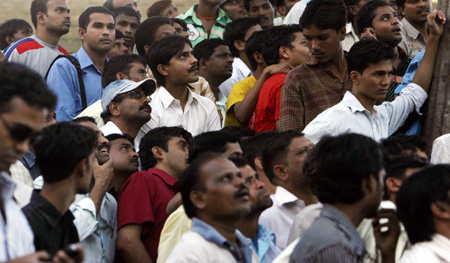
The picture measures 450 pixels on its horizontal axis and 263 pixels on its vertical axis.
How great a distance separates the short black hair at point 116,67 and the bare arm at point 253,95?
106cm

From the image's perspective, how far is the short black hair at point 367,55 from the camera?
19.1 ft

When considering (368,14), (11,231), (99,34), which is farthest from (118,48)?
(11,231)

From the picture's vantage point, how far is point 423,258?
375 cm

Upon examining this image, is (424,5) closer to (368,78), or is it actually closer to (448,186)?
Answer: (368,78)

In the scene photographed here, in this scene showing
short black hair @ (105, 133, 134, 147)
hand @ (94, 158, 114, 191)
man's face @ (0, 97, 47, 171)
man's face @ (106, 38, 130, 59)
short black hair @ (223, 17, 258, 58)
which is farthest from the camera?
short black hair @ (223, 17, 258, 58)

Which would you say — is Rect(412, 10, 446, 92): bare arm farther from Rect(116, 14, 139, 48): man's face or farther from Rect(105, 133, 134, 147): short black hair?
Rect(116, 14, 139, 48): man's face

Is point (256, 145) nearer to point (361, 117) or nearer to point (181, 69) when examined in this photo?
point (361, 117)

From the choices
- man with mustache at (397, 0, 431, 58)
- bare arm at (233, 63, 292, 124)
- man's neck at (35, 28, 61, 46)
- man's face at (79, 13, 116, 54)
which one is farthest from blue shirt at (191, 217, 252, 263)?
man's neck at (35, 28, 61, 46)

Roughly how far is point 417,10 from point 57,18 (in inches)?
150

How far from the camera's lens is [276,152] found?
5207 millimetres

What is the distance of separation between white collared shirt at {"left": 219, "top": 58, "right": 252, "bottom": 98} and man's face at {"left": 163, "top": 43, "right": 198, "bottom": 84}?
4.29 feet

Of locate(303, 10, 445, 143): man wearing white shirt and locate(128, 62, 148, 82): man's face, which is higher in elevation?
locate(303, 10, 445, 143): man wearing white shirt

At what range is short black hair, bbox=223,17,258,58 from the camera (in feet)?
29.9

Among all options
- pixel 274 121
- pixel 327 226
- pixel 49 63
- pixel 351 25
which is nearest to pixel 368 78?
pixel 274 121
